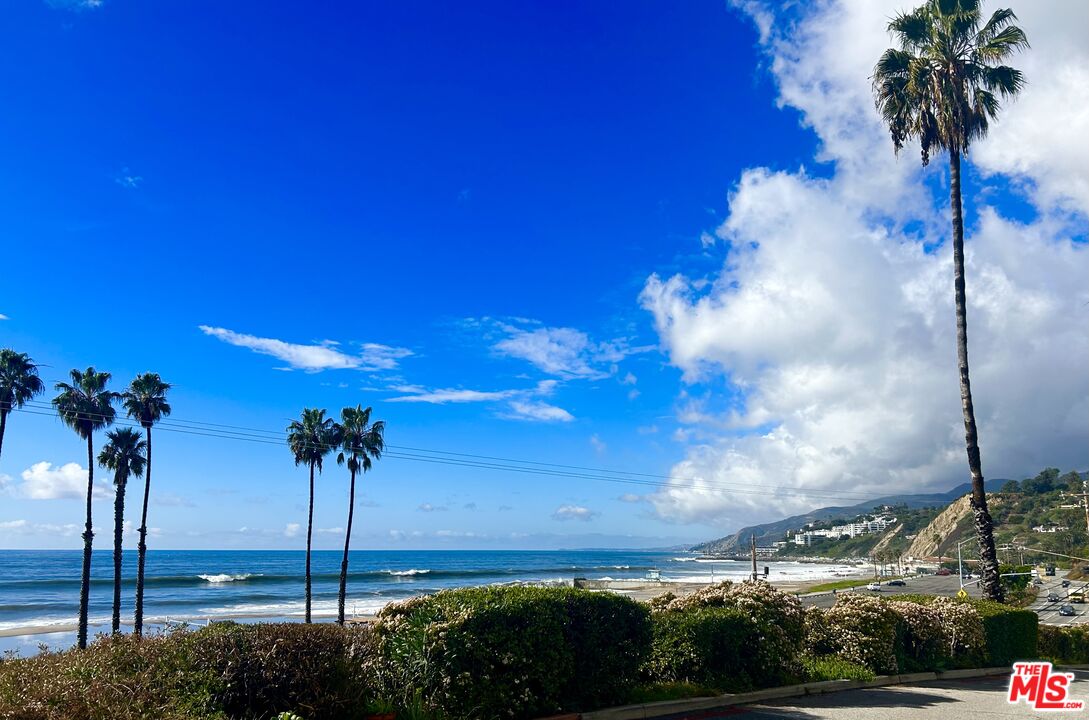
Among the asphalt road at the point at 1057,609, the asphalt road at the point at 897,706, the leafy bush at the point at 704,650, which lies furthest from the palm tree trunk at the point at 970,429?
the asphalt road at the point at 1057,609

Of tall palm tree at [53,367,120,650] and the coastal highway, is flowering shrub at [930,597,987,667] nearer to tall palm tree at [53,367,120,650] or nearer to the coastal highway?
the coastal highway

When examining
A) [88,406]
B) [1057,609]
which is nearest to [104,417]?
[88,406]

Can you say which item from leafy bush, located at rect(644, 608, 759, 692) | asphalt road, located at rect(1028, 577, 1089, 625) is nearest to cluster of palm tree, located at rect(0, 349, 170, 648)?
leafy bush, located at rect(644, 608, 759, 692)

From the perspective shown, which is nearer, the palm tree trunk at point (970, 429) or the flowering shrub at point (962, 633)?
the flowering shrub at point (962, 633)

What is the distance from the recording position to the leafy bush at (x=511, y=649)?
834 cm

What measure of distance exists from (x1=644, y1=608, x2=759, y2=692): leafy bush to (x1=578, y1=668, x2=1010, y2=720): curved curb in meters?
0.41

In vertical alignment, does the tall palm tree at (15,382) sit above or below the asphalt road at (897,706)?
above

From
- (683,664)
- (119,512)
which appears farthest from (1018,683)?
(119,512)

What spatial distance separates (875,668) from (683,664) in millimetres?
4547

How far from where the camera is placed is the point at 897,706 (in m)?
11.3

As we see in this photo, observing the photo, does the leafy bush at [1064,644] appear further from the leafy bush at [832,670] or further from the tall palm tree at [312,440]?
the tall palm tree at [312,440]

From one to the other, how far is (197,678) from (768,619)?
29.7 feet

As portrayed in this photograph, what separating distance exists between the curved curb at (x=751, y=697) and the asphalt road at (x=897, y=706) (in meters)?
0.14

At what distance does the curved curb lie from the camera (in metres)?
9.66
